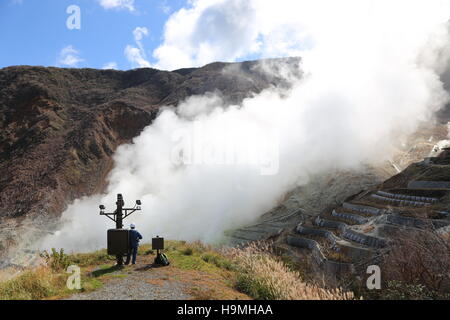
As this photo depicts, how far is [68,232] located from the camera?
3369 cm

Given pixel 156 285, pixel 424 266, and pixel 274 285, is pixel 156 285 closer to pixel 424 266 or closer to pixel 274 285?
pixel 274 285

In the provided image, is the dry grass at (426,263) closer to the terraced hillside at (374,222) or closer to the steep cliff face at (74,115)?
the terraced hillside at (374,222)

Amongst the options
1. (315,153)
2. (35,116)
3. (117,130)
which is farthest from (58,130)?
(315,153)

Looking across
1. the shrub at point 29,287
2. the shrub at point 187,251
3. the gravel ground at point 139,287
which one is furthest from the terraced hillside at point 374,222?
the shrub at point 29,287

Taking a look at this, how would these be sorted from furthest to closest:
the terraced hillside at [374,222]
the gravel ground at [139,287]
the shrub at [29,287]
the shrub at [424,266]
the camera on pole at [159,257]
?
the terraced hillside at [374,222]
the camera on pole at [159,257]
the shrub at [424,266]
the gravel ground at [139,287]
the shrub at [29,287]

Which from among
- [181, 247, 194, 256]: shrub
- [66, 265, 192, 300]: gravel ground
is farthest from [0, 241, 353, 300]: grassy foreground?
[181, 247, 194, 256]: shrub

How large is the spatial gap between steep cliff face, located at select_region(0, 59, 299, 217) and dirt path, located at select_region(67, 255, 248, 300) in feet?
109

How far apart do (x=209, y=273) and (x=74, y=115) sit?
167 feet

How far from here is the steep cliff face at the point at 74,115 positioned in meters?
42.9

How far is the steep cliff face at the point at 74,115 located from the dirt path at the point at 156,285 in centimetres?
3312

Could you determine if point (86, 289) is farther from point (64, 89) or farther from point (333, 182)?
point (64, 89)

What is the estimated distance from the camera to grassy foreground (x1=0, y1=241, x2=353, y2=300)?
7.22 meters

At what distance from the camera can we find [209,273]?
1036 centimetres

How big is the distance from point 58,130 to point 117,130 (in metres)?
8.25
